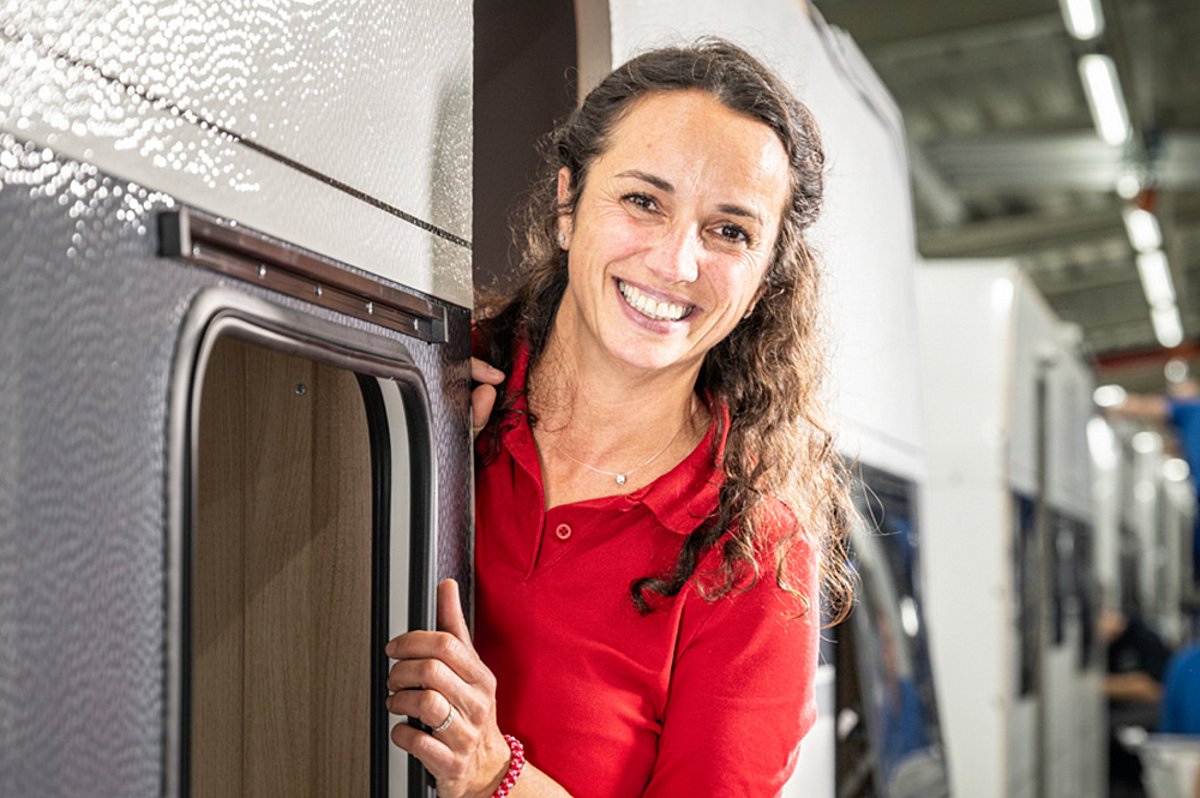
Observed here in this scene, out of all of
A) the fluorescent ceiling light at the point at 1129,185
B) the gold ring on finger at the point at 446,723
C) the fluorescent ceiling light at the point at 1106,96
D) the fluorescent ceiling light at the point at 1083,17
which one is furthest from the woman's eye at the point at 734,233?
the fluorescent ceiling light at the point at 1129,185

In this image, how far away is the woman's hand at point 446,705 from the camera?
4.97 ft

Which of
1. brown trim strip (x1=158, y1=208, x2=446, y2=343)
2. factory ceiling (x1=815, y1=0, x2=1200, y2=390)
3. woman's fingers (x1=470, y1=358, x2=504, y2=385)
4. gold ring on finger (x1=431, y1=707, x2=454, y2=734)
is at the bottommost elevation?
gold ring on finger (x1=431, y1=707, x2=454, y2=734)

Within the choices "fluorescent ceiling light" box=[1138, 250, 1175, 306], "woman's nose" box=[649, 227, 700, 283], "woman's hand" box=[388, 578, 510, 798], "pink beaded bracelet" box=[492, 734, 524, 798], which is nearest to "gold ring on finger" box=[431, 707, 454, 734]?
"woman's hand" box=[388, 578, 510, 798]

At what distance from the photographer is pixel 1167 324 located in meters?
19.9

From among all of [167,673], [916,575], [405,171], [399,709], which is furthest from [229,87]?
[916,575]

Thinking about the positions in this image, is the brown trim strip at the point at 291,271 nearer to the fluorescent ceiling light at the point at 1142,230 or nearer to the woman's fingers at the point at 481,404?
the woman's fingers at the point at 481,404

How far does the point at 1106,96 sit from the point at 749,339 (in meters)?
8.41

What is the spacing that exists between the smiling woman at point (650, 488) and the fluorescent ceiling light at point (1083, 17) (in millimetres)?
6469

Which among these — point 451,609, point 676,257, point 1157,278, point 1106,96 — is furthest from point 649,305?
point 1157,278

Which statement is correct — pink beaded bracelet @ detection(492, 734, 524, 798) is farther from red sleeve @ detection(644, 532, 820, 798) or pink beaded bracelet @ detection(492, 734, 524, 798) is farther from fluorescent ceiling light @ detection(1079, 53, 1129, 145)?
fluorescent ceiling light @ detection(1079, 53, 1129, 145)

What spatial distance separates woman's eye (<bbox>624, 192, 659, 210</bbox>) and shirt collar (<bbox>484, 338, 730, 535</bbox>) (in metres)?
0.28

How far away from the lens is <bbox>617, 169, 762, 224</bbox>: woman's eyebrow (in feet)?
5.51

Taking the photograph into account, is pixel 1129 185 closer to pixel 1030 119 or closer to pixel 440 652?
pixel 1030 119

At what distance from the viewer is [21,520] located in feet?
3.17
